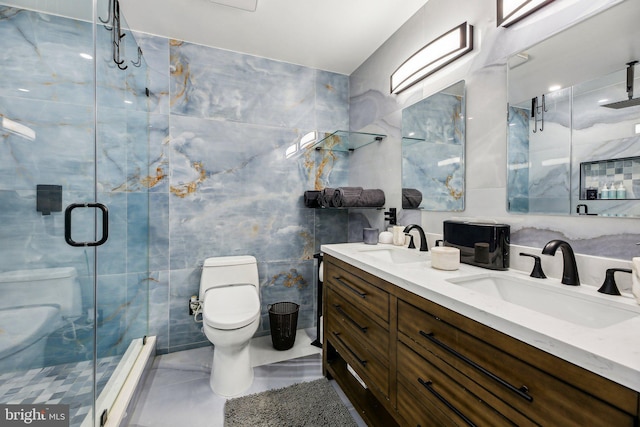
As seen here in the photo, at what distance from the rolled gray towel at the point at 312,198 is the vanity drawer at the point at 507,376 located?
161cm

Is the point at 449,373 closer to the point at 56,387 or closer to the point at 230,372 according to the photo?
the point at 230,372

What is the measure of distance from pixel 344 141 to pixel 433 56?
108cm

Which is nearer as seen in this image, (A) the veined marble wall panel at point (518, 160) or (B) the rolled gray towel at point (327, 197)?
(A) the veined marble wall panel at point (518, 160)

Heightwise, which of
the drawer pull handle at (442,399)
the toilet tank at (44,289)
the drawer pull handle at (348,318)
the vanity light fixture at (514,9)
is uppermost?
the vanity light fixture at (514,9)

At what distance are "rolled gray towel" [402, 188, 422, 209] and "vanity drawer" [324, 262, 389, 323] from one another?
0.71 metres

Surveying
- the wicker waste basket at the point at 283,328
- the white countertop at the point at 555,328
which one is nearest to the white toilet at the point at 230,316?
the wicker waste basket at the point at 283,328

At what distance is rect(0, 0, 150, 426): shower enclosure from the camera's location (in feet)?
3.61

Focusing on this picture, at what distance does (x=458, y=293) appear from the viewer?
3.02 feet

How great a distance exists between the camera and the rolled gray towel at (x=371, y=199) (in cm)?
219

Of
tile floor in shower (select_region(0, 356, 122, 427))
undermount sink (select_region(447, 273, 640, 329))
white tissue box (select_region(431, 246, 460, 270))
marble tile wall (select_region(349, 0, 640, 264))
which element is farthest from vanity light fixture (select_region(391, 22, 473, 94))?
tile floor in shower (select_region(0, 356, 122, 427))

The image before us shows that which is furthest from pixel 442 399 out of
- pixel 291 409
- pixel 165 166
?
pixel 165 166

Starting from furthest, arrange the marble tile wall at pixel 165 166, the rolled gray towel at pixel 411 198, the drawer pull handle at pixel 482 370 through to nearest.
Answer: the rolled gray towel at pixel 411 198 → the marble tile wall at pixel 165 166 → the drawer pull handle at pixel 482 370

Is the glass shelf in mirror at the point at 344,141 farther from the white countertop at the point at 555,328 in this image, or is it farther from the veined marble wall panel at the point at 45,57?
the veined marble wall panel at the point at 45,57

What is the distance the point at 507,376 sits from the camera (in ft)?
2.40
